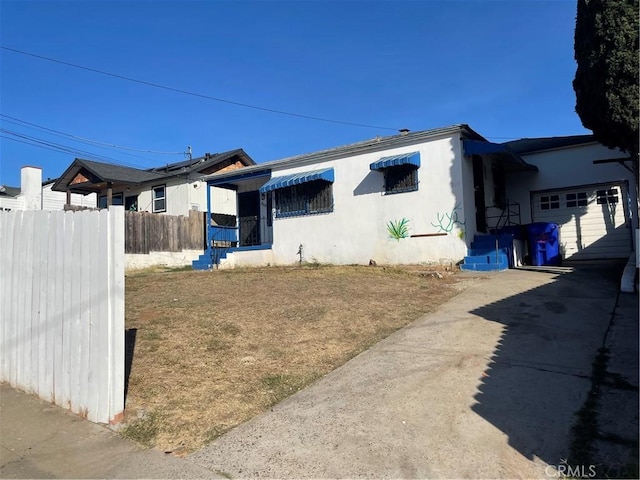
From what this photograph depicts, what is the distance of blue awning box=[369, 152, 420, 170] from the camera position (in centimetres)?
1260

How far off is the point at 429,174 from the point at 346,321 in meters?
7.24

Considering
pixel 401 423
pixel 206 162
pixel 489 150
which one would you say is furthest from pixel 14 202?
pixel 401 423

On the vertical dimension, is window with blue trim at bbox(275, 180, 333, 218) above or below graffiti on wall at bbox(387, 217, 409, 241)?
above

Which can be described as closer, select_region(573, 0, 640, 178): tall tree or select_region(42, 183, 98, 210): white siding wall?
select_region(573, 0, 640, 178): tall tree

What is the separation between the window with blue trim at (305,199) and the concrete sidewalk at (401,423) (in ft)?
31.4

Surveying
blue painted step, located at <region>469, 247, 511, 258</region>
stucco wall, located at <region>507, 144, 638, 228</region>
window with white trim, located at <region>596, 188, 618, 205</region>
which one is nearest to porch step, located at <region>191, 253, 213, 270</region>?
blue painted step, located at <region>469, 247, 511, 258</region>

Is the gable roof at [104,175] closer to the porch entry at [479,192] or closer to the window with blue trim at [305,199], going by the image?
the window with blue trim at [305,199]

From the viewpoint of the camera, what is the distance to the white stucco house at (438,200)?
12.3 metres

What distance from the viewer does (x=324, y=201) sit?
15.1m

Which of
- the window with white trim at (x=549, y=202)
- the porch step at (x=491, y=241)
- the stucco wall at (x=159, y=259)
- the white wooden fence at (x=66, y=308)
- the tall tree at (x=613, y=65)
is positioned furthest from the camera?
the stucco wall at (x=159, y=259)

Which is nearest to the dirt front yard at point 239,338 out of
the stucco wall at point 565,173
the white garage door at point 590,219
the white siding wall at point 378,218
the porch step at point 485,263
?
the porch step at point 485,263

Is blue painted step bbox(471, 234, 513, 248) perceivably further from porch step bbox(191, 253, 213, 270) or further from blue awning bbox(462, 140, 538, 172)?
porch step bbox(191, 253, 213, 270)

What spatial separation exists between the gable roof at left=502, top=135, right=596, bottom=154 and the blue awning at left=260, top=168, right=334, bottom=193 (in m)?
6.80

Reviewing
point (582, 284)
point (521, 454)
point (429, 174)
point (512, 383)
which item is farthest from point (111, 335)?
point (429, 174)
